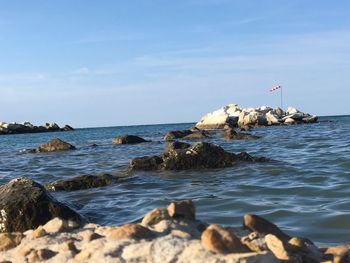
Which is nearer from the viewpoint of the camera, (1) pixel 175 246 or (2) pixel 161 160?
(1) pixel 175 246

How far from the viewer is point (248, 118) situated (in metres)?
52.2

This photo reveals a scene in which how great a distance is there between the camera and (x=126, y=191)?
8.76 meters

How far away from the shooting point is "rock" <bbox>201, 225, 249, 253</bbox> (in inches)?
126

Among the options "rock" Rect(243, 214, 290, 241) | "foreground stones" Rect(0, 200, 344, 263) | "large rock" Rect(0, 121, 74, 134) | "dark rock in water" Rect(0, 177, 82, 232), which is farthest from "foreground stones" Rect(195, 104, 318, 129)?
"foreground stones" Rect(0, 200, 344, 263)

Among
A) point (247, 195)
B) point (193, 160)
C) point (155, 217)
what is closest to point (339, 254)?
point (155, 217)

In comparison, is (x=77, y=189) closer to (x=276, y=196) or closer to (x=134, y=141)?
(x=276, y=196)

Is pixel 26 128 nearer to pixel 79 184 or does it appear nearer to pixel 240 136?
pixel 240 136

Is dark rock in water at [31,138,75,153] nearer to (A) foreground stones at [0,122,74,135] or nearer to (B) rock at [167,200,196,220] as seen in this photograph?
(B) rock at [167,200,196,220]

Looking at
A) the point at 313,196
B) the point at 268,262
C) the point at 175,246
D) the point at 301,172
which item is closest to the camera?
the point at 268,262

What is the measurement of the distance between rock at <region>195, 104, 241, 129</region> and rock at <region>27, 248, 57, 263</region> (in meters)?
50.1

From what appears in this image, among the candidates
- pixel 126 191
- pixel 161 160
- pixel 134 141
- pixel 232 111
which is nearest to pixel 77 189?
pixel 126 191

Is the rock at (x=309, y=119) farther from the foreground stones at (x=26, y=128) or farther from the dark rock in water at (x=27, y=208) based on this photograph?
the dark rock in water at (x=27, y=208)

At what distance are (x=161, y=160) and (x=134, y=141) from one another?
14.8 metres

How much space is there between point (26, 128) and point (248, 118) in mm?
Result: 46316
